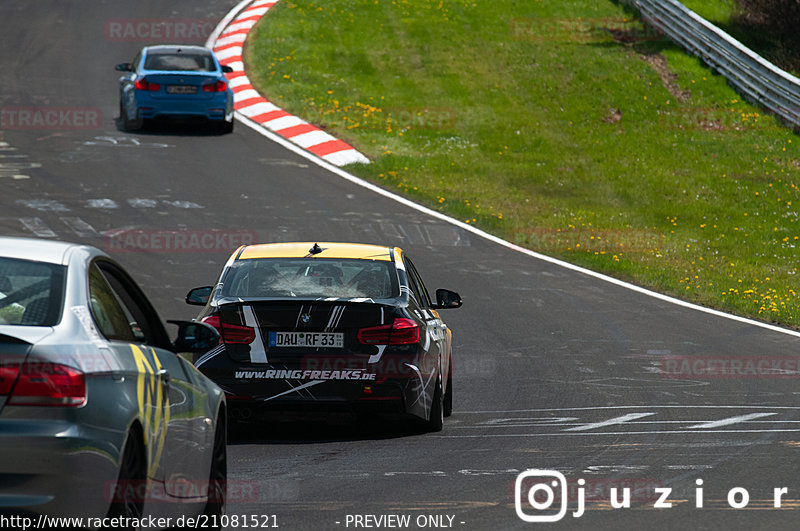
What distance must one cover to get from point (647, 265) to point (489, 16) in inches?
731

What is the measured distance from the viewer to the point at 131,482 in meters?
5.04

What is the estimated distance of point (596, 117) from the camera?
29.9 m

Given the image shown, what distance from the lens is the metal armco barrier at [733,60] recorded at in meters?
30.2

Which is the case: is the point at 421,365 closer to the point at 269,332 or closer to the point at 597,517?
the point at 269,332

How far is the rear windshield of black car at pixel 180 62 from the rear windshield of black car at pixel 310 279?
644 inches

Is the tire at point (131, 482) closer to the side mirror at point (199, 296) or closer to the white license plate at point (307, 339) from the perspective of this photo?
the white license plate at point (307, 339)

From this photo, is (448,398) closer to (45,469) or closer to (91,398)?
(91,398)

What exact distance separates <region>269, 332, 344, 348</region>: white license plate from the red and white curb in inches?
610

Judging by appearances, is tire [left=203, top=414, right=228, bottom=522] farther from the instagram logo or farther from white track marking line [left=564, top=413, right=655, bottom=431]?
white track marking line [left=564, top=413, right=655, bottom=431]

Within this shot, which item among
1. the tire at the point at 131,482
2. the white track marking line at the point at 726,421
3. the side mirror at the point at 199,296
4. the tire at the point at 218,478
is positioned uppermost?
the tire at the point at 131,482

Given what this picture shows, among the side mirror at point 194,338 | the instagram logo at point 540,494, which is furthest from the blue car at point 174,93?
the side mirror at point 194,338

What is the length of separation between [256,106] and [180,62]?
2.87 meters

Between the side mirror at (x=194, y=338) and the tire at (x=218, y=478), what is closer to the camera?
the side mirror at (x=194, y=338)

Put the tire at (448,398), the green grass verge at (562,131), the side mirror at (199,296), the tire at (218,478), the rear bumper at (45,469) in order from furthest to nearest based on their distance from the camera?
the green grass verge at (562,131), the tire at (448,398), the side mirror at (199,296), the tire at (218,478), the rear bumper at (45,469)
